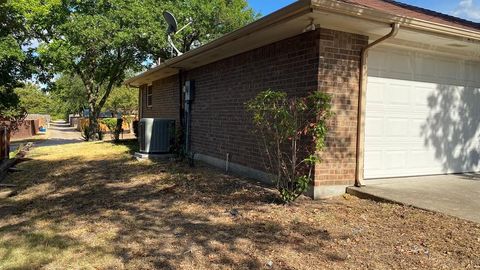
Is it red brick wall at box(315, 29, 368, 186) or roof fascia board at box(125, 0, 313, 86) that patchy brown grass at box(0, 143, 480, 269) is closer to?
red brick wall at box(315, 29, 368, 186)

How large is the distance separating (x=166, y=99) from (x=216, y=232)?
11.0 m

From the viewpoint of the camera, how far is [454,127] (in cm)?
830

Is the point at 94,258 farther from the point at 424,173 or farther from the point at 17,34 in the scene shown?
the point at 17,34

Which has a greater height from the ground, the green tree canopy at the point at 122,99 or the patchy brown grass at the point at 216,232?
the green tree canopy at the point at 122,99

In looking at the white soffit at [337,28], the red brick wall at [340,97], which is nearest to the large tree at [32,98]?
the white soffit at [337,28]

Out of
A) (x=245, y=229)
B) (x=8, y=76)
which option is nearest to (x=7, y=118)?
(x=8, y=76)

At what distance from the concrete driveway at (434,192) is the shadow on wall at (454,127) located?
54 centimetres

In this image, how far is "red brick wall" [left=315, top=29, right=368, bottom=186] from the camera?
6473 millimetres

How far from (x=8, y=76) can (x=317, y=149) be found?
1601cm

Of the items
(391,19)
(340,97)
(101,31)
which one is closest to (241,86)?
(340,97)

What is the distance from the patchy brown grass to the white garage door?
1696mm

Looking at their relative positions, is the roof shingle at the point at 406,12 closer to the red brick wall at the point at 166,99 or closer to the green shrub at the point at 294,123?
the green shrub at the point at 294,123

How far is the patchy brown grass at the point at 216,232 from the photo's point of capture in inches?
159

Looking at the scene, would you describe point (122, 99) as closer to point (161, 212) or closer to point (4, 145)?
point (4, 145)
